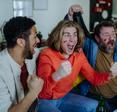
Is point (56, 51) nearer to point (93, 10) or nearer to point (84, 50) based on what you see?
point (84, 50)

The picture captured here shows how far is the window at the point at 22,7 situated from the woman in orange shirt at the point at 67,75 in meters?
2.31

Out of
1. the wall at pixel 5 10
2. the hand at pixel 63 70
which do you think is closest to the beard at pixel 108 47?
the hand at pixel 63 70

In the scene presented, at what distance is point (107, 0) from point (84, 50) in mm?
3469

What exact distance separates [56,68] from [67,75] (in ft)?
0.30

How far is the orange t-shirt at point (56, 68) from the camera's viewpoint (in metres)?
1.88

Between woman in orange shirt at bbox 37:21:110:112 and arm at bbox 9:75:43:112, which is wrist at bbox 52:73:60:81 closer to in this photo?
woman in orange shirt at bbox 37:21:110:112

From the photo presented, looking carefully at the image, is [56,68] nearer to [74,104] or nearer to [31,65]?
[31,65]

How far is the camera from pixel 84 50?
7.45 ft

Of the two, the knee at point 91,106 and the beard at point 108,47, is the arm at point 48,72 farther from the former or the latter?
the beard at point 108,47

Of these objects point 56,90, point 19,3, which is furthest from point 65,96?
point 19,3

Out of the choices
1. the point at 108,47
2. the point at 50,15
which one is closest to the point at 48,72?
the point at 108,47

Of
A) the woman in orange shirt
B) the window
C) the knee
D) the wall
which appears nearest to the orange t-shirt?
the woman in orange shirt

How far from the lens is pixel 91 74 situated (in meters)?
2.12

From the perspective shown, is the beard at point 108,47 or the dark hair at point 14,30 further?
the beard at point 108,47
